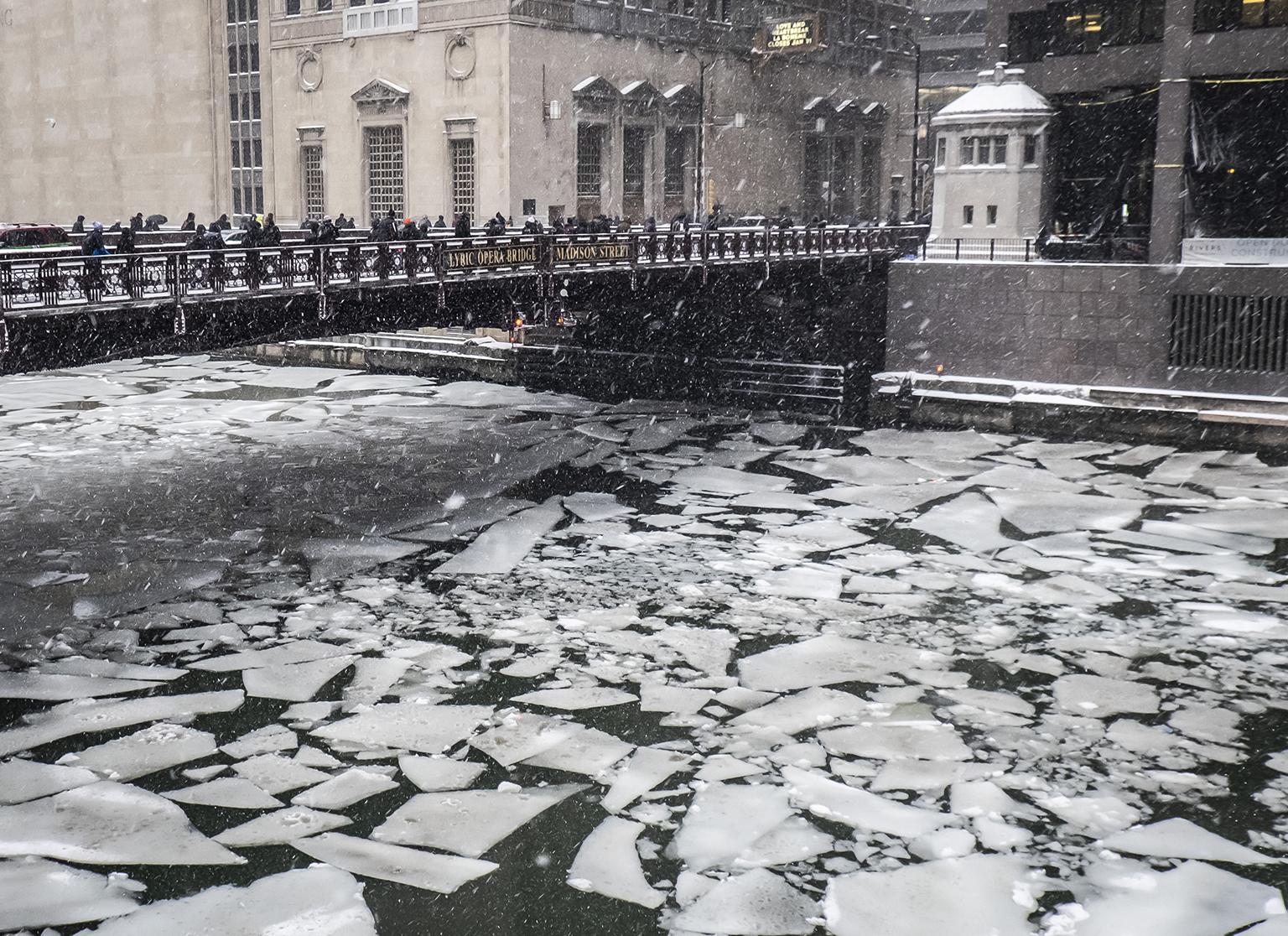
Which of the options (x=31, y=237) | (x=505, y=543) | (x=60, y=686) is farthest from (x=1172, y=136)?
(x=60, y=686)

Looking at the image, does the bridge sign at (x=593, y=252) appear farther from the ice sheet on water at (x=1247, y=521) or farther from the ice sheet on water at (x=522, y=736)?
the ice sheet on water at (x=522, y=736)

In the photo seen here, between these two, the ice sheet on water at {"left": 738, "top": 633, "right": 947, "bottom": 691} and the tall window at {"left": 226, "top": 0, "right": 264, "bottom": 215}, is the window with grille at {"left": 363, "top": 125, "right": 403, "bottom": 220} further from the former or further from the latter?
the ice sheet on water at {"left": 738, "top": 633, "right": 947, "bottom": 691}

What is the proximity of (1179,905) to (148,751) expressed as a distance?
8166 millimetres

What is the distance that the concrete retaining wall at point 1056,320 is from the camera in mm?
29203

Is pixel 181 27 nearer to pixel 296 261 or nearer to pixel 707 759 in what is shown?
pixel 296 261

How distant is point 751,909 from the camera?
877 centimetres

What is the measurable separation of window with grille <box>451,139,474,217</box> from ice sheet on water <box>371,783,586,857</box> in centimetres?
3942

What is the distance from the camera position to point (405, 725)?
11.9 meters

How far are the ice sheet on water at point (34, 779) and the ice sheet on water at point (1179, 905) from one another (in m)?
7.68

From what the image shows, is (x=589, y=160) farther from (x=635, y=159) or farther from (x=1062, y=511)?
(x=1062, y=511)

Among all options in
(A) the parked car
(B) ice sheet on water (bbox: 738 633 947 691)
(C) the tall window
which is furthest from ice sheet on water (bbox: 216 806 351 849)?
(C) the tall window

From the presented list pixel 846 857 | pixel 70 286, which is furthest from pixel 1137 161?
pixel 846 857

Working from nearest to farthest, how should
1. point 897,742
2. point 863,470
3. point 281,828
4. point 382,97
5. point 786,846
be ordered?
point 786,846 → point 281,828 → point 897,742 → point 863,470 → point 382,97

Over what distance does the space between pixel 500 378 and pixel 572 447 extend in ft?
40.1
